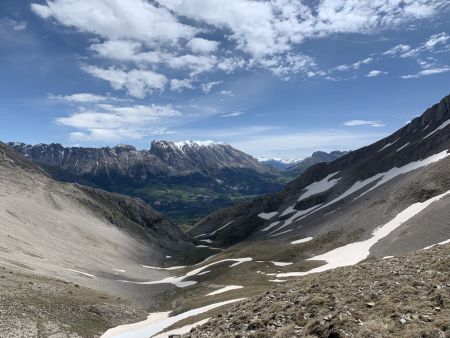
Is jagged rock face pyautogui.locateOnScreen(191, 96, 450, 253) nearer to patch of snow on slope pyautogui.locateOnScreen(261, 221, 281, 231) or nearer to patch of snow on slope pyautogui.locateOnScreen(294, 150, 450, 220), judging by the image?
patch of snow on slope pyautogui.locateOnScreen(294, 150, 450, 220)

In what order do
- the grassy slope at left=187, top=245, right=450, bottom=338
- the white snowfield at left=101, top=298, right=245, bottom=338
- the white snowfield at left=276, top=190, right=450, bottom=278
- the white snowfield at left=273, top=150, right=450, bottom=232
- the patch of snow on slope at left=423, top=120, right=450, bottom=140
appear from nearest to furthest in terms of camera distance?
the grassy slope at left=187, top=245, right=450, bottom=338 → the white snowfield at left=101, top=298, right=245, bottom=338 → the white snowfield at left=276, top=190, right=450, bottom=278 → the white snowfield at left=273, top=150, right=450, bottom=232 → the patch of snow on slope at left=423, top=120, right=450, bottom=140

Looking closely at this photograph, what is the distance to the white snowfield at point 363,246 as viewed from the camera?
7194 centimetres

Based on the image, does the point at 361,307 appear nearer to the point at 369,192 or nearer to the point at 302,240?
the point at 302,240

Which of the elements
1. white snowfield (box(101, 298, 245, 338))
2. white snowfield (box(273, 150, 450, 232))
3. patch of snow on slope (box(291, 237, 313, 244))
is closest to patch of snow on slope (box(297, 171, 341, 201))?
white snowfield (box(273, 150, 450, 232))

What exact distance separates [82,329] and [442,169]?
84.1 m

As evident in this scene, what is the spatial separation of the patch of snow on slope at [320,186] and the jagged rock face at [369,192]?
0.31 m

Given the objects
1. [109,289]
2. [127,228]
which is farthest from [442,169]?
[127,228]

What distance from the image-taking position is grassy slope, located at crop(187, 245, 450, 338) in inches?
673

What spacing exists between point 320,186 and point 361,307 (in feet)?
514

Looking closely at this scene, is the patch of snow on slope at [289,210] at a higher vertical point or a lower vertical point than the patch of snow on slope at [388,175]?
lower

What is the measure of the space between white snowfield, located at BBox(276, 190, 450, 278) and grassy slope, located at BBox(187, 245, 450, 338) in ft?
146

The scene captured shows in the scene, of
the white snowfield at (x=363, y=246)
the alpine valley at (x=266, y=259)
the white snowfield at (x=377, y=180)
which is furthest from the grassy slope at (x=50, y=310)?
the white snowfield at (x=377, y=180)

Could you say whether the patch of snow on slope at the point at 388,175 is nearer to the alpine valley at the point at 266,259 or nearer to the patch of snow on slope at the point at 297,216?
the alpine valley at the point at 266,259

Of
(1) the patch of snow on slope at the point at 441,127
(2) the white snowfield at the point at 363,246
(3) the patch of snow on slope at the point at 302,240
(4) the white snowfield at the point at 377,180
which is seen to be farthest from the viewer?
(1) the patch of snow on slope at the point at 441,127
